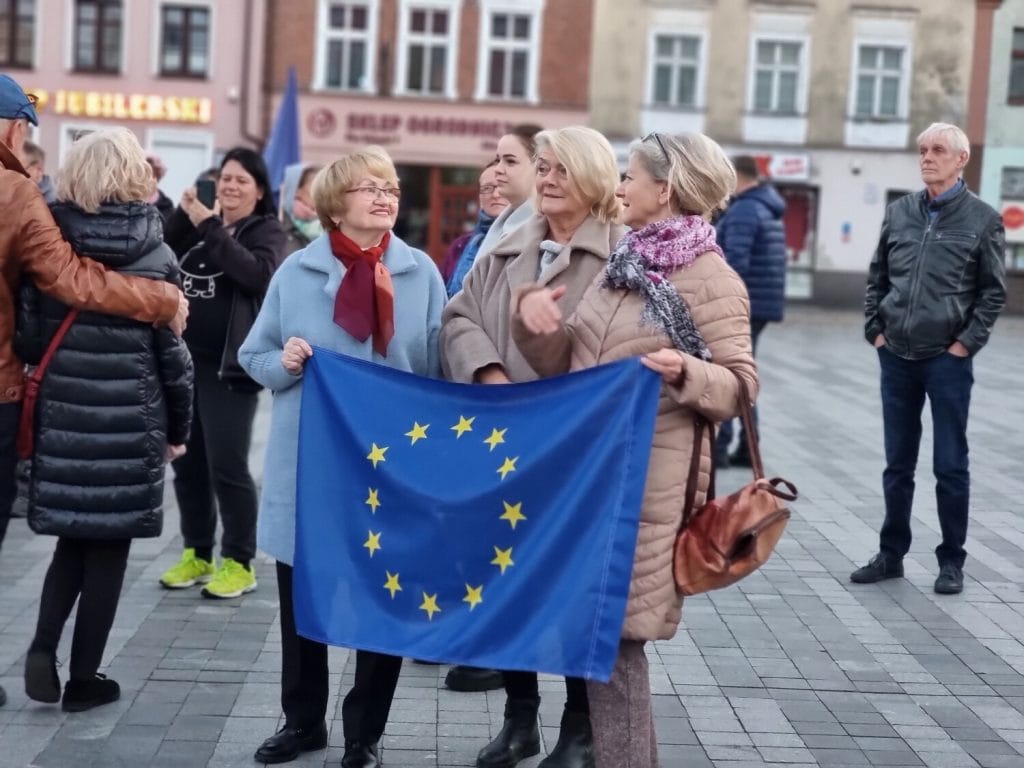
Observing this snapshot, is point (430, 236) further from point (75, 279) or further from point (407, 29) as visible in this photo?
point (75, 279)

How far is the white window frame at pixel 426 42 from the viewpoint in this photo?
38.4 m

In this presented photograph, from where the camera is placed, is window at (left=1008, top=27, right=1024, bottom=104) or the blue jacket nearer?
the blue jacket

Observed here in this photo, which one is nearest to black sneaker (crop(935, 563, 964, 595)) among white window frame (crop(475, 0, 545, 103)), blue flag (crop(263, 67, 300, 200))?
blue flag (crop(263, 67, 300, 200))

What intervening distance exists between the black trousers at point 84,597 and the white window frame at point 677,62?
111ft

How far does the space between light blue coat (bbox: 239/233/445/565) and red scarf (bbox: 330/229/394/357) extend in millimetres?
63

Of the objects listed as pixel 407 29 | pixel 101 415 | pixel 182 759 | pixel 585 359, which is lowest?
pixel 182 759

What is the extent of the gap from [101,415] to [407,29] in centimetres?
3391

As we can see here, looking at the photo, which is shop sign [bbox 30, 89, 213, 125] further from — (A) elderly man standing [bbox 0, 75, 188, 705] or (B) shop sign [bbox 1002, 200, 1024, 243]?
(A) elderly man standing [bbox 0, 75, 188, 705]

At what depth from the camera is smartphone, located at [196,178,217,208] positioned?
7.18m

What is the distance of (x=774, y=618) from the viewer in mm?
7309

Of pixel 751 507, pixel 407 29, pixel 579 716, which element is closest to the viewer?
pixel 751 507

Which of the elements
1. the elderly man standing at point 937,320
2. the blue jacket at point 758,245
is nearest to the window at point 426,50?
the blue jacket at point 758,245

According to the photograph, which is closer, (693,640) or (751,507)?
(751,507)

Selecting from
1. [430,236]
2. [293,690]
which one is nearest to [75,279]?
[293,690]
